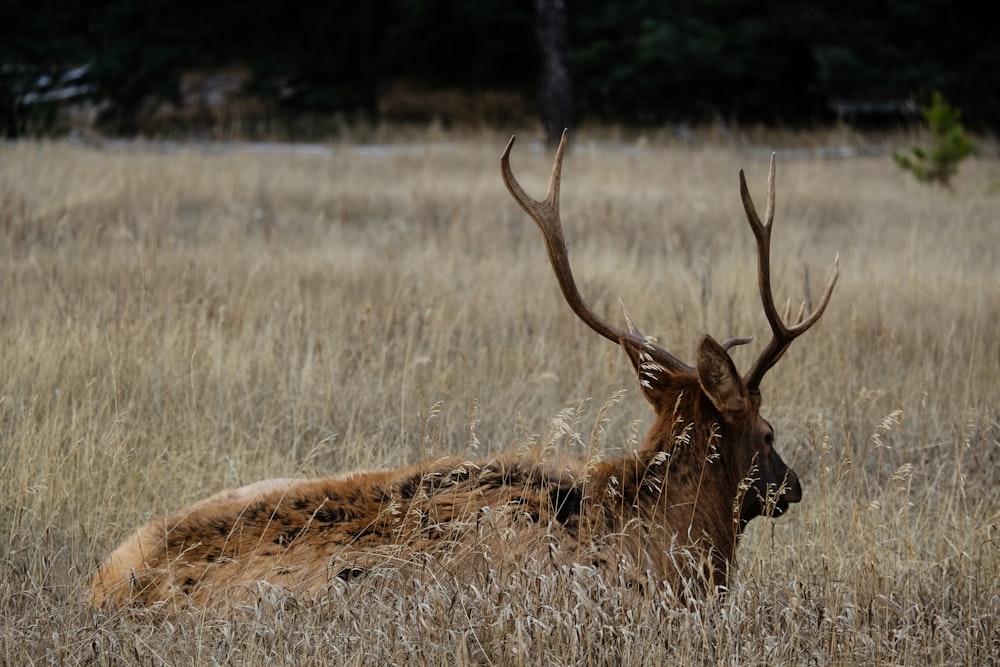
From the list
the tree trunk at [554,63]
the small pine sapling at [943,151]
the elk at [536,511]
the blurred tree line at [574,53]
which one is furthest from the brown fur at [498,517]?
the blurred tree line at [574,53]

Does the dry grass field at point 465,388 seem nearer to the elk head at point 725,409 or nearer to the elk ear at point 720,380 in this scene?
the elk head at point 725,409

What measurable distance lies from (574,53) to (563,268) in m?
22.1

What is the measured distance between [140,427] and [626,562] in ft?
8.43

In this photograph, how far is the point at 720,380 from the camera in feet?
11.7

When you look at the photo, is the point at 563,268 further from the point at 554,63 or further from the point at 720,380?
the point at 554,63

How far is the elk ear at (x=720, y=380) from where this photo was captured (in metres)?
3.45

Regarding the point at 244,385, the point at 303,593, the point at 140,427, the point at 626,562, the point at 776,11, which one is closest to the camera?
the point at 303,593

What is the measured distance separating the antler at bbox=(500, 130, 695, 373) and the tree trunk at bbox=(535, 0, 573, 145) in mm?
14169

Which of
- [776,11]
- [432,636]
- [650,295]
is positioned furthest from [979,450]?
[776,11]

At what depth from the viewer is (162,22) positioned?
26.2 metres

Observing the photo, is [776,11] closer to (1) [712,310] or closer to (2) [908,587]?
(1) [712,310]

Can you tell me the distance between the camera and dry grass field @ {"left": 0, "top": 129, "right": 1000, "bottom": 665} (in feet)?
10.2

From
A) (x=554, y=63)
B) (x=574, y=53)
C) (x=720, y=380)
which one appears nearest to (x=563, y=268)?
(x=720, y=380)

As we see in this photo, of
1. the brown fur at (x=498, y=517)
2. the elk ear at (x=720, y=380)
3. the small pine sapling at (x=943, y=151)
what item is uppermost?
the elk ear at (x=720, y=380)
